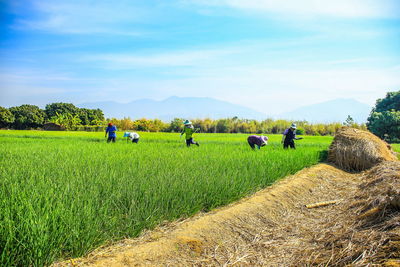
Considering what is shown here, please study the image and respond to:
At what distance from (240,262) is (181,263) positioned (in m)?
0.64

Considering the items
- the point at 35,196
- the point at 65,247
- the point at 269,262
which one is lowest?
the point at 269,262

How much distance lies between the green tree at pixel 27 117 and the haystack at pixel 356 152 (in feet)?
104

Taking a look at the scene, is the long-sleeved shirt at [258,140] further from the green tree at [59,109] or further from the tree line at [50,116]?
the green tree at [59,109]

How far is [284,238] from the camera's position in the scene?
4.20m

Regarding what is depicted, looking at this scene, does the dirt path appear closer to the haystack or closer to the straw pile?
the straw pile

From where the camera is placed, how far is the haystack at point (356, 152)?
966 centimetres

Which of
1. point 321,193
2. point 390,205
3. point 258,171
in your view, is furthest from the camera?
point 321,193

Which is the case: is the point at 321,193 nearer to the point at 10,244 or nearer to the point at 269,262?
the point at 269,262

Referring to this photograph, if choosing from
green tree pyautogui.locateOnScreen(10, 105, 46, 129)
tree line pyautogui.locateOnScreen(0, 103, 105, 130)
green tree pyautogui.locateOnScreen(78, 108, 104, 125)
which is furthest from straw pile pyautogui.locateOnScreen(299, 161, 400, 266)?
green tree pyautogui.locateOnScreen(10, 105, 46, 129)

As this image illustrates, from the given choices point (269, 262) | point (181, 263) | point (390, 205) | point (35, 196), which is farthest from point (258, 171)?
point (35, 196)

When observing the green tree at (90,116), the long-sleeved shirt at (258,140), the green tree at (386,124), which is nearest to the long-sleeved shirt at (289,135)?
the long-sleeved shirt at (258,140)

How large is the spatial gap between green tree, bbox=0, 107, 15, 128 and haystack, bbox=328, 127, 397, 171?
104ft

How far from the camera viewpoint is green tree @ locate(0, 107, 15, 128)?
32.4 metres

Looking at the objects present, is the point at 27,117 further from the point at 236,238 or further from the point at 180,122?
the point at 236,238
